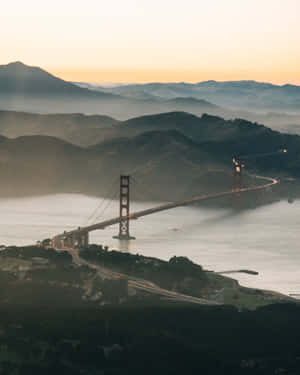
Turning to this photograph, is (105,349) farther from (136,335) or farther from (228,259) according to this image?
(228,259)

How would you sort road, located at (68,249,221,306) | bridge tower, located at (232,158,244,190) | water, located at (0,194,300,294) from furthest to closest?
bridge tower, located at (232,158,244,190) → water, located at (0,194,300,294) → road, located at (68,249,221,306)

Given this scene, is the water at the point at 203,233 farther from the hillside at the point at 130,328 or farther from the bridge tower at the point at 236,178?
the bridge tower at the point at 236,178

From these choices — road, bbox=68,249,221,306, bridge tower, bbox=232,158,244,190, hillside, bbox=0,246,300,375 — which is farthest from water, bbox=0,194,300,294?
bridge tower, bbox=232,158,244,190

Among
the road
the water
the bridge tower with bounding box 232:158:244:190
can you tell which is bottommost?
the road

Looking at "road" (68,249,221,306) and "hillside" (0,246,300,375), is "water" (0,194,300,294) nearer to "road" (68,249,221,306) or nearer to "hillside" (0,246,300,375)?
"road" (68,249,221,306)

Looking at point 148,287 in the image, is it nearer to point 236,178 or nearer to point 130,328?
point 130,328

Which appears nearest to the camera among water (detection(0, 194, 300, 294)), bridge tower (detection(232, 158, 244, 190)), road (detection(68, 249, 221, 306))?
road (detection(68, 249, 221, 306))

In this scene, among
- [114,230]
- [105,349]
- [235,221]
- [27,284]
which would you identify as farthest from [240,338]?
[235,221]

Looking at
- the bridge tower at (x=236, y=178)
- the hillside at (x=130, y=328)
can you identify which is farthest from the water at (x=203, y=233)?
the bridge tower at (x=236, y=178)

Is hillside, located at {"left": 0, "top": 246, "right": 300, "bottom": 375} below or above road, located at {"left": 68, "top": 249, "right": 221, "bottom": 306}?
below
